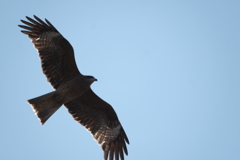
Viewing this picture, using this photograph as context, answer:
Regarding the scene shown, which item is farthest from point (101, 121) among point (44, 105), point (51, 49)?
point (51, 49)

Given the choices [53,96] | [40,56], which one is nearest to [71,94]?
[53,96]

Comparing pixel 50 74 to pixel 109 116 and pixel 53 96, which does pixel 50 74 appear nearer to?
pixel 53 96

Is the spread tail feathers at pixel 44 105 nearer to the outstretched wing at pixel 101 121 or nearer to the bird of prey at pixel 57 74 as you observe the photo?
the bird of prey at pixel 57 74

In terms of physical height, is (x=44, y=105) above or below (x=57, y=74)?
below

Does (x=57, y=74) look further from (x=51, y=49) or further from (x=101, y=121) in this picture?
(x=101, y=121)

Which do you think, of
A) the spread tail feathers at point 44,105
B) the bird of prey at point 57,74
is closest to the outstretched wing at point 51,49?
the bird of prey at point 57,74

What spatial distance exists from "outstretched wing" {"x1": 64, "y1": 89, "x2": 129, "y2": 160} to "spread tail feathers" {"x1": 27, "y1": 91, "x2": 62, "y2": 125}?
795 mm

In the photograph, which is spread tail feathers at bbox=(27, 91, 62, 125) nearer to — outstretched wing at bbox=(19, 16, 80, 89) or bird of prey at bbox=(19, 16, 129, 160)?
bird of prey at bbox=(19, 16, 129, 160)

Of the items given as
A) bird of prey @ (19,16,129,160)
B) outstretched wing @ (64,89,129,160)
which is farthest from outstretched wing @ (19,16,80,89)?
outstretched wing @ (64,89,129,160)

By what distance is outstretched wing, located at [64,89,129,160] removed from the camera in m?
11.4

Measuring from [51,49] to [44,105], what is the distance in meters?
1.57

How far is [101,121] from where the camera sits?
38.4 feet

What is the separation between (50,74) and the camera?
10.7 metres

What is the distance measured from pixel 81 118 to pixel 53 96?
1318 millimetres
